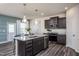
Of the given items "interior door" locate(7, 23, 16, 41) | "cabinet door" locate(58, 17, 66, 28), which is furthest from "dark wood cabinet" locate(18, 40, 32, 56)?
"interior door" locate(7, 23, 16, 41)

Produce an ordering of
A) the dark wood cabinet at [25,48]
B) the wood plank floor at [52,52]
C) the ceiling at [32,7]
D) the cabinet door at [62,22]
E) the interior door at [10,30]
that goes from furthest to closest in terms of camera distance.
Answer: the interior door at [10,30], the cabinet door at [62,22], the ceiling at [32,7], the wood plank floor at [52,52], the dark wood cabinet at [25,48]

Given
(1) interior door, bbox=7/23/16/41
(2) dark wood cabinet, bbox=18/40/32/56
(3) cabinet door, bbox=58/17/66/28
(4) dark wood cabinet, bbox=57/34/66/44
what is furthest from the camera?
(1) interior door, bbox=7/23/16/41

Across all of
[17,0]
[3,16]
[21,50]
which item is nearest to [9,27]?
[3,16]

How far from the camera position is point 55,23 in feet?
18.1

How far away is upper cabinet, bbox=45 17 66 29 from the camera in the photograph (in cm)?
512

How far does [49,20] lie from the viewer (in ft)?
19.5

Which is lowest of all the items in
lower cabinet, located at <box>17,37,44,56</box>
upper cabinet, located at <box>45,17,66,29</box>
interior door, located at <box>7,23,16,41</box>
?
lower cabinet, located at <box>17,37,44,56</box>

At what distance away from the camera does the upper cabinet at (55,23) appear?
5.12 meters

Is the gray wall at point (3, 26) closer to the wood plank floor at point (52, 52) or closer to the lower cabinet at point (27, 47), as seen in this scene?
the wood plank floor at point (52, 52)

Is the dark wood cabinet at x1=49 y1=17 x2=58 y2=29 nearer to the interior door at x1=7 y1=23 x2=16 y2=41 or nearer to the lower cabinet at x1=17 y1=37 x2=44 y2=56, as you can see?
the lower cabinet at x1=17 y1=37 x2=44 y2=56

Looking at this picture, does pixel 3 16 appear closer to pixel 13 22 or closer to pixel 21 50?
pixel 13 22

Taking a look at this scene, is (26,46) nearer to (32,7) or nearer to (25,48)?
(25,48)

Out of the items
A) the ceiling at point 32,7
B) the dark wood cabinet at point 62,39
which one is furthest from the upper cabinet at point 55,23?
the ceiling at point 32,7

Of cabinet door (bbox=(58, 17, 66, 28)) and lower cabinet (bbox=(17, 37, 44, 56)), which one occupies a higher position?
cabinet door (bbox=(58, 17, 66, 28))
